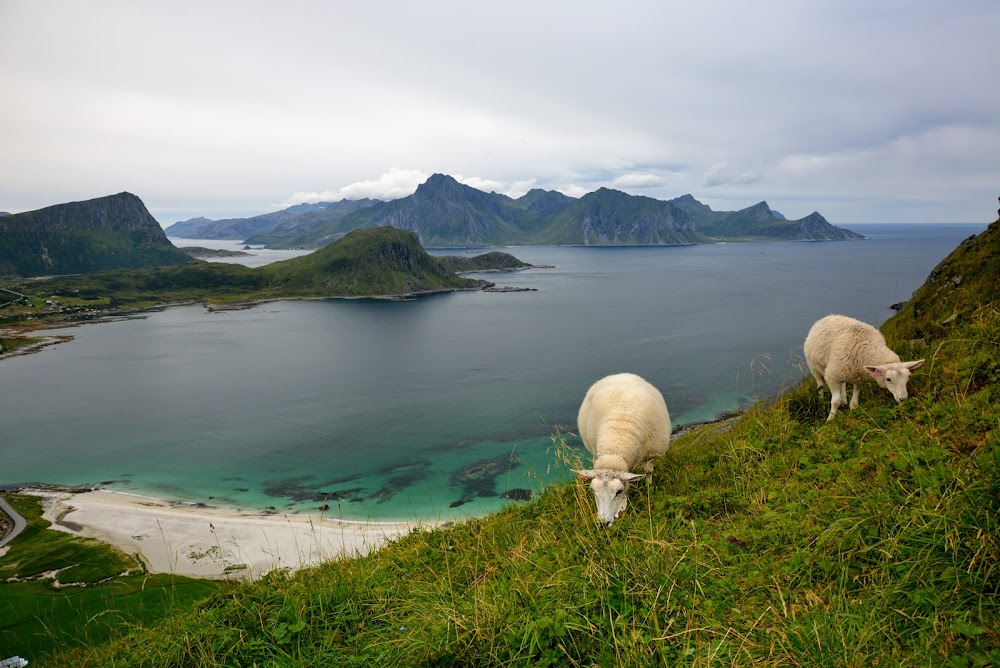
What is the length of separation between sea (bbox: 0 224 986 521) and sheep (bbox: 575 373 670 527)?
2.94 feet

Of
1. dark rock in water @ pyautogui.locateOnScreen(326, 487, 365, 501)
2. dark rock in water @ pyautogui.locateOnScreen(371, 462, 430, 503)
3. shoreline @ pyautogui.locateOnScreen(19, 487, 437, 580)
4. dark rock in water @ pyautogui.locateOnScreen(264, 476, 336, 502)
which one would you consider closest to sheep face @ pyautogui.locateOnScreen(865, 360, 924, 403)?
shoreline @ pyautogui.locateOnScreen(19, 487, 437, 580)

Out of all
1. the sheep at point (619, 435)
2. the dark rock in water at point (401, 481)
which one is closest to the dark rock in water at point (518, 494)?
the dark rock in water at point (401, 481)

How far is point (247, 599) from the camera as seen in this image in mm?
5551

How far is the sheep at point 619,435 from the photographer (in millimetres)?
6973

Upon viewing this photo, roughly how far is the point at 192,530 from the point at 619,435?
44047 millimetres

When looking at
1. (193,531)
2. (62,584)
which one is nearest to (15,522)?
(62,584)

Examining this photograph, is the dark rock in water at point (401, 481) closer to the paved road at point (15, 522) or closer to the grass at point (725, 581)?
the paved road at point (15, 522)

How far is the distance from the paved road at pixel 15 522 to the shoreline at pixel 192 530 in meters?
1.77

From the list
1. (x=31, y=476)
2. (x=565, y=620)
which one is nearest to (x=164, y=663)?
(x=565, y=620)

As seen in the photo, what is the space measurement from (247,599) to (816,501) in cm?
670

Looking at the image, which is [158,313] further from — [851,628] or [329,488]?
[851,628]

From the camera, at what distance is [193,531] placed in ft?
129

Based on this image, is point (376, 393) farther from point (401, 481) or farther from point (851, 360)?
point (851, 360)

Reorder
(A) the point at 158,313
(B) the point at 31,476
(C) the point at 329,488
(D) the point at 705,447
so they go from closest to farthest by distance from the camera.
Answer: (D) the point at 705,447
(C) the point at 329,488
(B) the point at 31,476
(A) the point at 158,313
